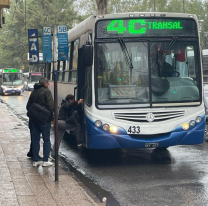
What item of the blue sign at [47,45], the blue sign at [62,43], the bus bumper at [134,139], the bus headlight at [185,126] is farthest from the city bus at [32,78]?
the blue sign at [62,43]

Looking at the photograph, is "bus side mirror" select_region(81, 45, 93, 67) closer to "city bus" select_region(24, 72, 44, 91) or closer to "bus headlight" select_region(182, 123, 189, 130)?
"bus headlight" select_region(182, 123, 189, 130)

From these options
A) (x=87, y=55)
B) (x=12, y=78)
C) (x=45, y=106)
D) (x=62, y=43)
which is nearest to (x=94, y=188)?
(x=45, y=106)

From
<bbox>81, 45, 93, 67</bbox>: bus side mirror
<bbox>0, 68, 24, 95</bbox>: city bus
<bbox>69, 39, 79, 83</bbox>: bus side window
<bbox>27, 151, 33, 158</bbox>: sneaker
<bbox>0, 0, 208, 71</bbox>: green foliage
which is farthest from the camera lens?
<bbox>0, 0, 208, 71</bbox>: green foliage

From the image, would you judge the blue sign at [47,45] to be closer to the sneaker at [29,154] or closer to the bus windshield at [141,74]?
the bus windshield at [141,74]

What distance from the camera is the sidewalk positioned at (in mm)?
6763

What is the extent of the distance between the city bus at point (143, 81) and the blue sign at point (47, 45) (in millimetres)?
989

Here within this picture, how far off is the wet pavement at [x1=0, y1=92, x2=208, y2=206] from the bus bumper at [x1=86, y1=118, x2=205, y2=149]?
0.47 m

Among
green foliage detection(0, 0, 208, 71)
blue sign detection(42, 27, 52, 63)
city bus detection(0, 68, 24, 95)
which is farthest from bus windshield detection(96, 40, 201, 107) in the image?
green foliage detection(0, 0, 208, 71)

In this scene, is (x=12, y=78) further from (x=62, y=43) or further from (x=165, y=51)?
(x=62, y=43)

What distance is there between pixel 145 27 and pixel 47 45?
2.27m

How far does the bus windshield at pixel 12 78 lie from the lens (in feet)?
164

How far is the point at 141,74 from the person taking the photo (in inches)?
380

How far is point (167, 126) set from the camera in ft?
31.6

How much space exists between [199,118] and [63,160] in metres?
3.11
